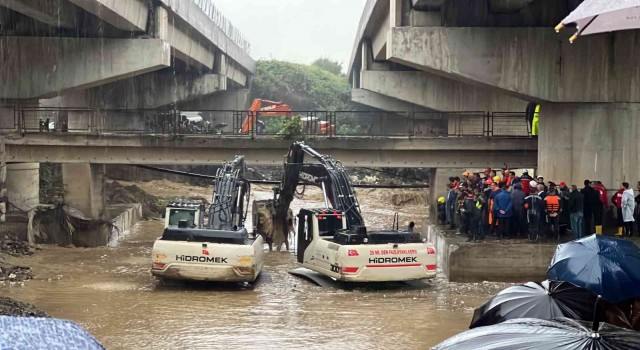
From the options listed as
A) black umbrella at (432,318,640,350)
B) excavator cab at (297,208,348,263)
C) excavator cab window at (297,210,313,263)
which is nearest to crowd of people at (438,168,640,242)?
excavator cab at (297,208,348,263)

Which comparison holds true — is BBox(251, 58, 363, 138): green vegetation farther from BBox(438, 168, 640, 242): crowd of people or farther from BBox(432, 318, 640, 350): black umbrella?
BBox(432, 318, 640, 350): black umbrella

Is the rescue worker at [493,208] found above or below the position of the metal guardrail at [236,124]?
below

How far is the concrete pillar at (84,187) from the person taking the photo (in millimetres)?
33406

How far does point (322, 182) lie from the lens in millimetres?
25219

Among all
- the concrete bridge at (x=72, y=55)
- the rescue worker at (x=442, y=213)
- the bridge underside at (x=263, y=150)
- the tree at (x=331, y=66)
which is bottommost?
the rescue worker at (x=442, y=213)

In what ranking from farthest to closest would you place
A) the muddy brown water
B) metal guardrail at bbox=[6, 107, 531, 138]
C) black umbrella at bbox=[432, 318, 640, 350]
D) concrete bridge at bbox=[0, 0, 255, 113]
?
1. metal guardrail at bbox=[6, 107, 531, 138]
2. concrete bridge at bbox=[0, 0, 255, 113]
3. the muddy brown water
4. black umbrella at bbox=[432, 318, 640, 350]

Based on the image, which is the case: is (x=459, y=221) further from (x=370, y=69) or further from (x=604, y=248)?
(x=370, y=69)

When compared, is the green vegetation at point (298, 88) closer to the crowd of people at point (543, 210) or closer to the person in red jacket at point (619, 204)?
the crowd of people at point (543, 210)

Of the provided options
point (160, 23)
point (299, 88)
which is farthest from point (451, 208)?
point (299, 88)

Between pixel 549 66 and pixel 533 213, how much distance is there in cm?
489

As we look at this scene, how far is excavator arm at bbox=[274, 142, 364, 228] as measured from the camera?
79.3 ft

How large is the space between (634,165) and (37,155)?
1925 centimetres

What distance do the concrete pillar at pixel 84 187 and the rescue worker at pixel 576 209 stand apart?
17536mm

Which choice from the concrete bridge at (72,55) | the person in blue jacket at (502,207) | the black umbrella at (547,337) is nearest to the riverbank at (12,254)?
the concrete bridge at (72,55)
